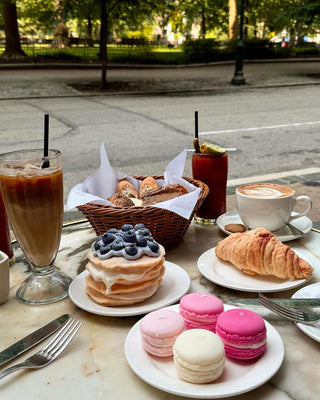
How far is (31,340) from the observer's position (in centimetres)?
127

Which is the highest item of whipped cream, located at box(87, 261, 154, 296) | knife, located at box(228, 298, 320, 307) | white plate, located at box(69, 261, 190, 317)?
whipped cream, located at box(87, 261, 154, 296)

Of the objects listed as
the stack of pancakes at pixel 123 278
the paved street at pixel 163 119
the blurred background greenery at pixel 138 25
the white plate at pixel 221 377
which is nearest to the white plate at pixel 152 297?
the stack of pancakes at pixel 123 278

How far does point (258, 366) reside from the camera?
1.12 meters

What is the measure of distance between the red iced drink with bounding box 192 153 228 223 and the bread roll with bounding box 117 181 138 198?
1.01ft

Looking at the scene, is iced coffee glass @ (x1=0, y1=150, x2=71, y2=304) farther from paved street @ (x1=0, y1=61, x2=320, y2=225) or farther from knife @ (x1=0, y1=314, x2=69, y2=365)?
paved street @ (x1=0, y1=61, x2=320, y2=225)

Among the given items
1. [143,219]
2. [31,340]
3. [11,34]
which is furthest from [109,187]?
[11,34]

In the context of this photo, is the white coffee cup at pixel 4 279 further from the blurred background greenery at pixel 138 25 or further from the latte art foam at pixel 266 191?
the blurred background greenery at pixel 138 25

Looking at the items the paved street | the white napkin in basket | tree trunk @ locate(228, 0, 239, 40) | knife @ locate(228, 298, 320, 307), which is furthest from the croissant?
tree trunk @ locate(228, 0, 239, 40)

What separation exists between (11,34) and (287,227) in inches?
873

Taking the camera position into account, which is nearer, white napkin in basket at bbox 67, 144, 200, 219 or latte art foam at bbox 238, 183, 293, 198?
white napkin in basket at bbox 67, 144, 200, 219

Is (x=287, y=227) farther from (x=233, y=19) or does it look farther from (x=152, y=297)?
(x=233, y=19)

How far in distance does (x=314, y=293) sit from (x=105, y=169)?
107 centimetres

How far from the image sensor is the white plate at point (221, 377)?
3.39 feet

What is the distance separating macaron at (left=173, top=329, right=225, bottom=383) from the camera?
1047 millimetres
